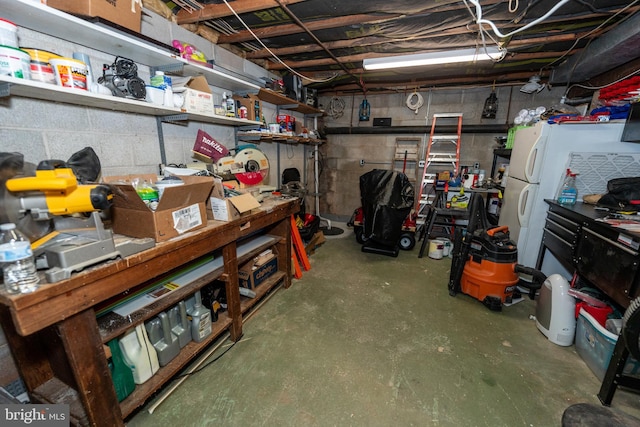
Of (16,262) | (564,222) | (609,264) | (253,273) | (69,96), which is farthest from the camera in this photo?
(253,273)

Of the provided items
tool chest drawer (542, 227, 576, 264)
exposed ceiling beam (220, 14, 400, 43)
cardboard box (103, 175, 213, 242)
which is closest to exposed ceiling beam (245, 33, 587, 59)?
exposed ceiling beam (220, 14, 400, 43)

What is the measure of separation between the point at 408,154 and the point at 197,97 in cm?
340

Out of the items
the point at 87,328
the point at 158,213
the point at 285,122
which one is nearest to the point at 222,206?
Result: the point at 158,213

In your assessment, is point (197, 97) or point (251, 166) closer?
point (197, 97)

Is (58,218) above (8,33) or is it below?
below

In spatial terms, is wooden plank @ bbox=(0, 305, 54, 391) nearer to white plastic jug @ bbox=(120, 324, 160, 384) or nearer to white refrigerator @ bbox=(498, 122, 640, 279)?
white plastic jug @ bbox=(120, 324, 160, 384)

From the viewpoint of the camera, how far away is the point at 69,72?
1.17 meters

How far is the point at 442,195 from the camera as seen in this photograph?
3656mm

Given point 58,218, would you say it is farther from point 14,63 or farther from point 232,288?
point 232,288

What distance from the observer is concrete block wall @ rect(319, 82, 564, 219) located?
12.0 ft

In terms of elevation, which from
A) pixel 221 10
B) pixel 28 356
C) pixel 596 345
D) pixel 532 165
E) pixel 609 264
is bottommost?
pixel 596 345

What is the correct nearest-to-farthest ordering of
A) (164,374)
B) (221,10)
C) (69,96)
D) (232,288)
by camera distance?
(69,96) → (164,374) → (232,288) → (221,10)

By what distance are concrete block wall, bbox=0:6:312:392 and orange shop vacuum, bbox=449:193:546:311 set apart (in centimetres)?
263

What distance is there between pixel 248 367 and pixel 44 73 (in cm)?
186
